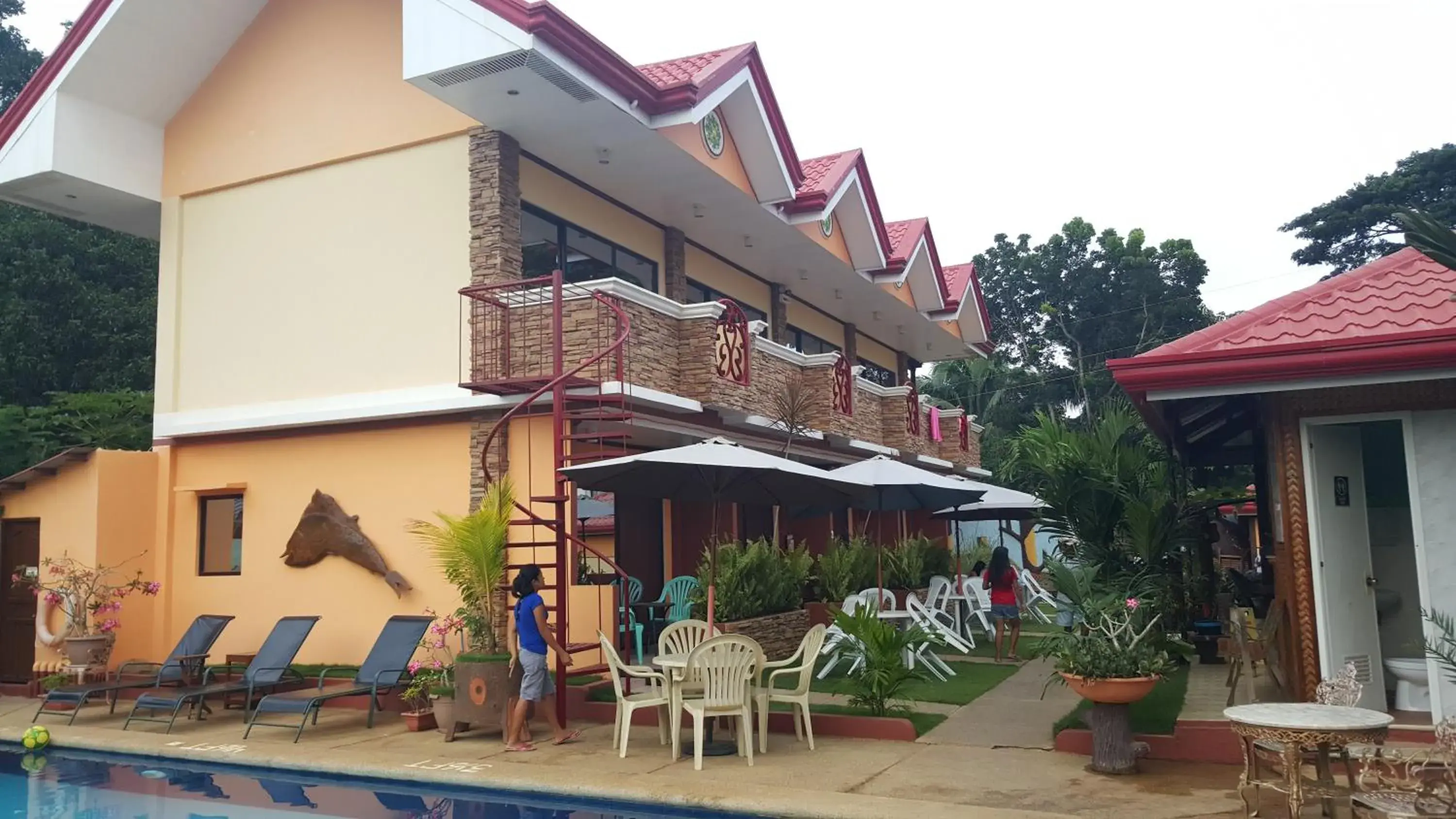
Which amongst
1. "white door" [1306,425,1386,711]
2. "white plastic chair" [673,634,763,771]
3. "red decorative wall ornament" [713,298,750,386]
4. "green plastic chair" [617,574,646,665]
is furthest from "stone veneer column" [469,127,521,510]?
"white door" [1306,425,1386,711]

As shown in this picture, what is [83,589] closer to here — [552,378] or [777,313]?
[552,378]

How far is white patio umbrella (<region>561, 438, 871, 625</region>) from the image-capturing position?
31.8 feet

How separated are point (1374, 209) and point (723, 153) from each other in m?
37.4

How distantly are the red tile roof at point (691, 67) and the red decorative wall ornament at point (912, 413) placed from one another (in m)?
8.95

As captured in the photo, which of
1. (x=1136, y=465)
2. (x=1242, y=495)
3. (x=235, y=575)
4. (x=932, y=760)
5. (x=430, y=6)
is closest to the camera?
(x=932, y=760)

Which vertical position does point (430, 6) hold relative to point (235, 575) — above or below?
above

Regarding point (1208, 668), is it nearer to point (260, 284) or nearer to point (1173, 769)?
point (1173, 769)

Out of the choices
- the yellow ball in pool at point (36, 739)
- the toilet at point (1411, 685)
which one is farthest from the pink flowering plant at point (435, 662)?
the toilet at point (1411, 685)

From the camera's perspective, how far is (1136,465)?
Result: 1019 centimetres

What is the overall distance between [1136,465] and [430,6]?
865cm

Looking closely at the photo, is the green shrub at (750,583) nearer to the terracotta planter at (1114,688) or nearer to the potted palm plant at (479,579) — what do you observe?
the potted palm plant at (479,579)

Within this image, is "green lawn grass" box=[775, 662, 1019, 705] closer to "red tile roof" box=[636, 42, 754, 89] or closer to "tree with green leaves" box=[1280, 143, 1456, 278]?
"red tile roof" box=[636, 42, 754, 89]

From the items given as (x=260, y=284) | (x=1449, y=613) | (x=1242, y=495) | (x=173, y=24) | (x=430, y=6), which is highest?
(x=173, y=24)

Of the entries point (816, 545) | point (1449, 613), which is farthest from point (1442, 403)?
point (816, 545)
